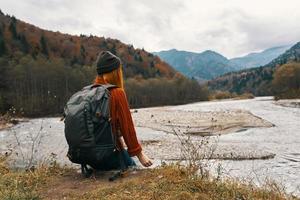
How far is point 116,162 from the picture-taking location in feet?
20.0

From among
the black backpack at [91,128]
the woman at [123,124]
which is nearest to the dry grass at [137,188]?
the woman at [123,124]

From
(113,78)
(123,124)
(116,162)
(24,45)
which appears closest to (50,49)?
Result: (24,45)

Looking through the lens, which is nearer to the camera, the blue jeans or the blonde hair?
the blue jeans

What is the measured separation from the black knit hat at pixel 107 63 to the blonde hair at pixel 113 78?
59mm

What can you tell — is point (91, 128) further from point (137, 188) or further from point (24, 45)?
point (24, 45)

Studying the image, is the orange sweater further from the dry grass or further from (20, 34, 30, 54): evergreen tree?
(20, 34, 30, 54): evergreen tree

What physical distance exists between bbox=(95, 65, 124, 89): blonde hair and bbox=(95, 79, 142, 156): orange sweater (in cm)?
41

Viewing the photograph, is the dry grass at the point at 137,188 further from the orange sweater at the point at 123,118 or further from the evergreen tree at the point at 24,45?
the evergreen tree at the point at 24,45

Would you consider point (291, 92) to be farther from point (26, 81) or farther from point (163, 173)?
point (163, 173)

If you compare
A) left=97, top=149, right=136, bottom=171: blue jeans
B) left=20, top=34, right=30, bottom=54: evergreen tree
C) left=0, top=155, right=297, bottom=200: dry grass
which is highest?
left=20, top=34, right=30, bottom=54: evergreen tree

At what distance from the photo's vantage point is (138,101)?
12119 cm

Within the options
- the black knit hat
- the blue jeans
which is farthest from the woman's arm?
the black knit hat

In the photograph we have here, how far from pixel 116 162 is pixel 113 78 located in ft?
4.43

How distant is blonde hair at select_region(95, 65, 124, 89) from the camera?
242 inches
